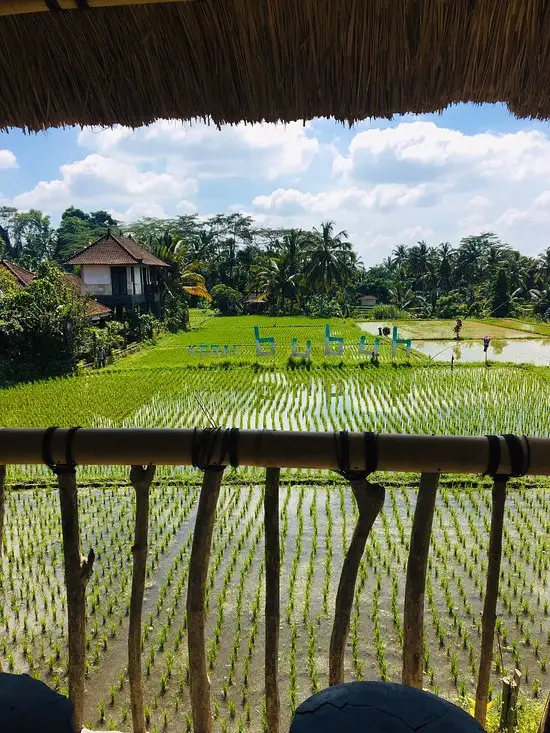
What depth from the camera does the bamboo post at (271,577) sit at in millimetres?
896

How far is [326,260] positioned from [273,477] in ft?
77.5

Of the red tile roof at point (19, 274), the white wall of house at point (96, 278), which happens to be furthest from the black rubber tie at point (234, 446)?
the white wall of house at point (96, 278)

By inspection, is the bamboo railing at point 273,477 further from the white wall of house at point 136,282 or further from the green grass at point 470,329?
the white wall of house at point 136,282

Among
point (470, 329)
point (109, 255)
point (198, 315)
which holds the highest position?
point (109, 255)

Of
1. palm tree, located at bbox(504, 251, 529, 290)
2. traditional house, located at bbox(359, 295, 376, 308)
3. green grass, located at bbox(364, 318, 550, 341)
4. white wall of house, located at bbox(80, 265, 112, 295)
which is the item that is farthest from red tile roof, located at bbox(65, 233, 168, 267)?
palm tree, located at bbox(504, 251, 529, 290)

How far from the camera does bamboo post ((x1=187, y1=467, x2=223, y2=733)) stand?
2.95ft

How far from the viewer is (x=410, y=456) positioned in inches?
32.4

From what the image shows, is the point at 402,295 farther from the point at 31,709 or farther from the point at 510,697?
the point at 31,709

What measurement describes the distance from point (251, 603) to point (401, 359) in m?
9.70

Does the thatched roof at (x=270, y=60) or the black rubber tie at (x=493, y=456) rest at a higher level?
the thatched roof at (x=270, y=60)

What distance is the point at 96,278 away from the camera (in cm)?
1662

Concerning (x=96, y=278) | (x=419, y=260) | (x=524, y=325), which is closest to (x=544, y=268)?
(x=524, y=325)

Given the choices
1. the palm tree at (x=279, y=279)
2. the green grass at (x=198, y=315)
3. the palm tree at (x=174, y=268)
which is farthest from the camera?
the palm tree at (x=279, y=279)

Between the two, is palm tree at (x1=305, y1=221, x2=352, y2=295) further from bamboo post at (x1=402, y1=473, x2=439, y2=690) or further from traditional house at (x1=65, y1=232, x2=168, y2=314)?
bamboo post at (x1=402, y1=473, x2=439, y2=690)
